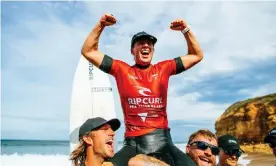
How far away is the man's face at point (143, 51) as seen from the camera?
4.46m

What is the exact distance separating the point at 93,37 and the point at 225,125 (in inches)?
1794

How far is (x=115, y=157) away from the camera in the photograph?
4.03 m

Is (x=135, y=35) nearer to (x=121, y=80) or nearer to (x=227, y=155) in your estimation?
(x=121, y=80)

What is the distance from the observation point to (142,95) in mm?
4293

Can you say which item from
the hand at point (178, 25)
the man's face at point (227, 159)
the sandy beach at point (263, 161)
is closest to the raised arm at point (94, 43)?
the hand at point (178, 25)

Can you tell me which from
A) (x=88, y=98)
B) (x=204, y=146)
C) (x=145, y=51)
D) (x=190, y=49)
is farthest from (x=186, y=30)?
(x=88, y=98)

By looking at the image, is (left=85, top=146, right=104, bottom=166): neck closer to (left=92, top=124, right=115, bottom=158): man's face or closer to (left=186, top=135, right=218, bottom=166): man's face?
(left=92, top=124, right=115, bottom=158): man's face

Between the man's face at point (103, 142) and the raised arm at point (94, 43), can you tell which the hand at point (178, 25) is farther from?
the man's face at point (103, 142)

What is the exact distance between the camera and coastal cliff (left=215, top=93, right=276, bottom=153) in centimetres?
4070

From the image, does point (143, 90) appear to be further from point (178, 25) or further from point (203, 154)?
point (203, 154)

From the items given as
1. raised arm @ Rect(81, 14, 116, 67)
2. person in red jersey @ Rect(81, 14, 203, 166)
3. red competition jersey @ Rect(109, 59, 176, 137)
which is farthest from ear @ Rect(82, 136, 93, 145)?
raised arm @ Rect(81, 14, 116, 67)

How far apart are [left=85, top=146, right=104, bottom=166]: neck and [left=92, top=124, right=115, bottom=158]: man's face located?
0.12 ft

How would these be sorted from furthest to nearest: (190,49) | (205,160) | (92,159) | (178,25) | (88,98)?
(88,98) → (190,49) → (178,25) → (205,160) → (92,159)

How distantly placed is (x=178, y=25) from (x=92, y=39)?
1.14m
